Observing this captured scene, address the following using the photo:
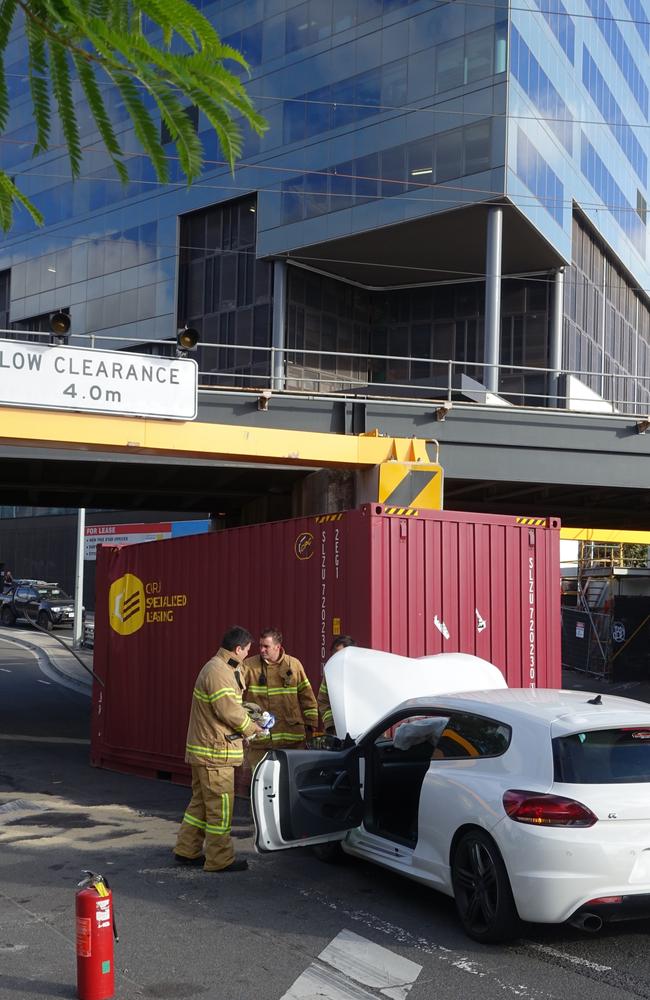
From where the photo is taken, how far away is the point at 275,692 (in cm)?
Answer: 908

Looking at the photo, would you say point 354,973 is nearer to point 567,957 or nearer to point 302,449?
point 567,957

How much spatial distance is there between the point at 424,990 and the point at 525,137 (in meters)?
32.3

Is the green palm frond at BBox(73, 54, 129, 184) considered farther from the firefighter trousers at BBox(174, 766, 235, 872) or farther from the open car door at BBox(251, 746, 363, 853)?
the firefighter trousers at BBox(174, 766, 235, 872)

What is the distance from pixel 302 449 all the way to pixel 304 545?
4.59m

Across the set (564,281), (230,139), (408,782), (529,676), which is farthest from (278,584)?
(564,281)

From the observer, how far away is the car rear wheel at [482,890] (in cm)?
582

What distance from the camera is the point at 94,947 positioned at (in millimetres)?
A: 5023

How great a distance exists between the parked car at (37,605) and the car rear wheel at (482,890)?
33.8 m

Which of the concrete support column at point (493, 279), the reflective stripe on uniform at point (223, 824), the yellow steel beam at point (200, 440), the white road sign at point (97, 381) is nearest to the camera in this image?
the reflective stripe on uniform at point (223, 824)

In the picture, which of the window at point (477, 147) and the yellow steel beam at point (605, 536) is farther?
the yellow steel beam at point (605, 536)

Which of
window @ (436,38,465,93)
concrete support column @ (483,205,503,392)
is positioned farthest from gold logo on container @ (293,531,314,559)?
window @ (436,38,465,93)

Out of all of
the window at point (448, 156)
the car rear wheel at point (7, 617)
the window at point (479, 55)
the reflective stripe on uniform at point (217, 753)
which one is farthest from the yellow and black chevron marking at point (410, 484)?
the car rear wheel at point (7, 617)

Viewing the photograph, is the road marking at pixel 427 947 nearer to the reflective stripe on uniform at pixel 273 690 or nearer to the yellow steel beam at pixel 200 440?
the reflective stripe on uniform at pixel 273 690

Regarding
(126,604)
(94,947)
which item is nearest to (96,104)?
(94,947)
